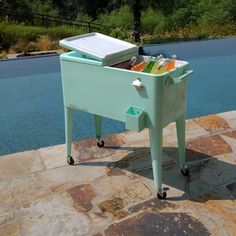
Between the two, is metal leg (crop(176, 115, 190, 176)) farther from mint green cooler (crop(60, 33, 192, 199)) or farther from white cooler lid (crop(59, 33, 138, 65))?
white cooler lid (crop(59, 33, 138, 65))

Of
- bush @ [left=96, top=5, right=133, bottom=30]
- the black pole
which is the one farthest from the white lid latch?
bush @ [left=96, top=5, right=133, bottom=30]

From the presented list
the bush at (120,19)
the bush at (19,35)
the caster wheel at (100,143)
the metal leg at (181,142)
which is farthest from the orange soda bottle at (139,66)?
the bush at (120,19)

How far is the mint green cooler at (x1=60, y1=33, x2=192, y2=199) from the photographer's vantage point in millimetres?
2494

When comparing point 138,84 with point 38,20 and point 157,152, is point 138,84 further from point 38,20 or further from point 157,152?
point 38,20

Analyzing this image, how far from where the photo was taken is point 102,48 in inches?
110

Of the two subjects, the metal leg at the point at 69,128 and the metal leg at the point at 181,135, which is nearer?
the metal leg at the point at 181,135

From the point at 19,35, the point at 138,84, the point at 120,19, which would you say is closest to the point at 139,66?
the point at 138,84

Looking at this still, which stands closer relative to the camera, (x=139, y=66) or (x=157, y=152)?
(x=157, y=152)

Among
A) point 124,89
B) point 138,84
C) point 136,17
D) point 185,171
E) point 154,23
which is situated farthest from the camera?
point 154,23

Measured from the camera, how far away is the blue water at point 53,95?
14.6ft

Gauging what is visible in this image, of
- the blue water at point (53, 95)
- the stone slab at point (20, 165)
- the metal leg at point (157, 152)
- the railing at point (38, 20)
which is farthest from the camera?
the railing at point (38, 20)

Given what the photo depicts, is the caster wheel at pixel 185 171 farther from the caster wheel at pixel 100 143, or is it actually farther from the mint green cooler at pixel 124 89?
the caster wheel at pixel 100 143

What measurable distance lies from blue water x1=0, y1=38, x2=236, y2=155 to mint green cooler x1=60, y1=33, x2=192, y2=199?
1574mm

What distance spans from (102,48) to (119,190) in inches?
41.1
